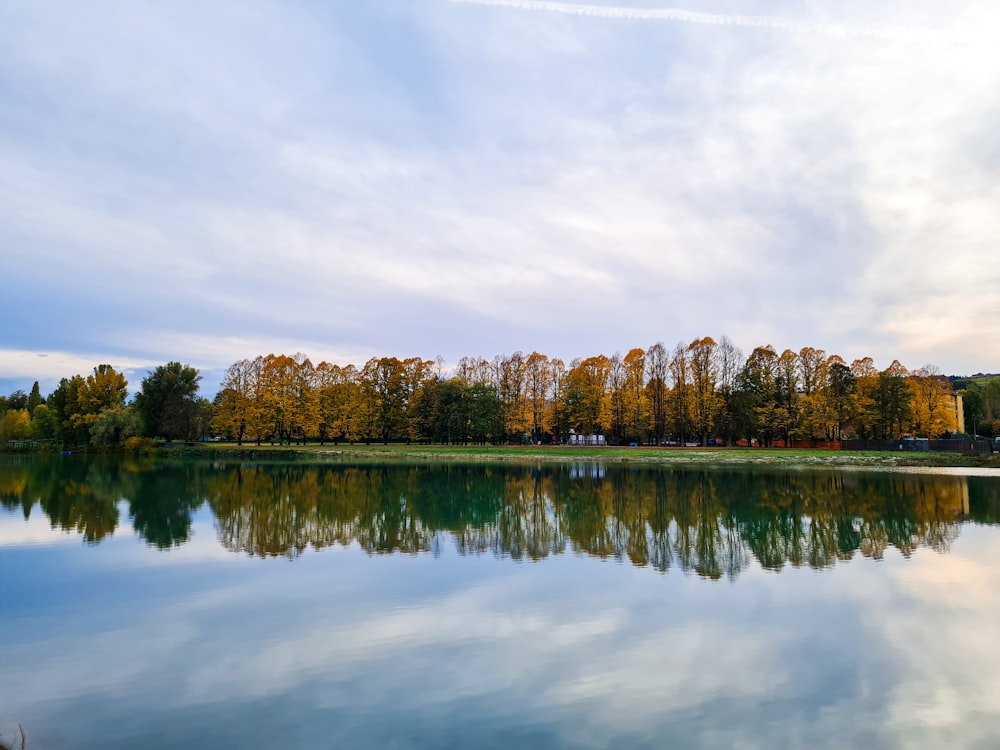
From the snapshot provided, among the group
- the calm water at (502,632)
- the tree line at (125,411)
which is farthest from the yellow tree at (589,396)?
the calm water at (502,632)

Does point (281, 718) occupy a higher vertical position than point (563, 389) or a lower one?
lower

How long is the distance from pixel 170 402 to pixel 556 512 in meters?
66.8

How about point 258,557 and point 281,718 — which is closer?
point 281,718

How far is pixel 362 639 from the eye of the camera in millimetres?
9336

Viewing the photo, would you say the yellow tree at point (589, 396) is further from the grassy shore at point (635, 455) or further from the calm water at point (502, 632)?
the calm water at point (502, 632)

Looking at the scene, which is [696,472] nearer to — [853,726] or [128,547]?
[128,547]

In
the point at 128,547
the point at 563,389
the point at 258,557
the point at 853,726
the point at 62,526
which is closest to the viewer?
the point at 853,726

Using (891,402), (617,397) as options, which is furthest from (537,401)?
(891,402)

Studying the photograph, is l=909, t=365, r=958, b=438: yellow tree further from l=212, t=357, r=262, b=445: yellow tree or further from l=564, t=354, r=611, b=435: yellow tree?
l=212, t=357, r=262, b=445: yellow tree

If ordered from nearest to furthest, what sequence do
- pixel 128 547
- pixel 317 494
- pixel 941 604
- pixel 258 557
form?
pixel 941 604 < pixel 258 557 < pixel 128 547 < pixel 317 494

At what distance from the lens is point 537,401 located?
76250 mm

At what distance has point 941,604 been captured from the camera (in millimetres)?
11227

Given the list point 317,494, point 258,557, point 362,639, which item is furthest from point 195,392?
point 362,639

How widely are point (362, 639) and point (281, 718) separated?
2.59 meters
